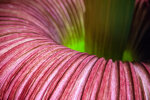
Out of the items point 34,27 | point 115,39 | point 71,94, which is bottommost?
point 71,94

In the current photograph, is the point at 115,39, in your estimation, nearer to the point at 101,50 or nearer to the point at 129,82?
the point at 101,50

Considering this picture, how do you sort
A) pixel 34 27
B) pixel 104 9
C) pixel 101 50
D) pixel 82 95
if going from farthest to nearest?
pixel 101 50, pixel 104 9, pixel 34 27, pixel 82 95

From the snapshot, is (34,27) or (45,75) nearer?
(45,75)

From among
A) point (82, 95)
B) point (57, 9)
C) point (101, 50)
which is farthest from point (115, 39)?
point (82, 95)

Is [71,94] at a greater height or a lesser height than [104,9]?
lesser

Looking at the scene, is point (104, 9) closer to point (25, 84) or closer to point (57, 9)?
point (57, 9)

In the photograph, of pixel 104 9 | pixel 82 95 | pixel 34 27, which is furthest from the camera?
pixel 104 9
